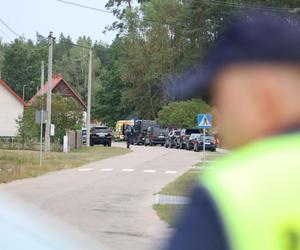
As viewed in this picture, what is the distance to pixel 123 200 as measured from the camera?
16297 millimetres

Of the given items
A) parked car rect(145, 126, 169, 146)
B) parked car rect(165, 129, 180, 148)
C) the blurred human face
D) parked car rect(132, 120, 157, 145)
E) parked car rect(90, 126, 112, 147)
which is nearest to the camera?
the blurred human face

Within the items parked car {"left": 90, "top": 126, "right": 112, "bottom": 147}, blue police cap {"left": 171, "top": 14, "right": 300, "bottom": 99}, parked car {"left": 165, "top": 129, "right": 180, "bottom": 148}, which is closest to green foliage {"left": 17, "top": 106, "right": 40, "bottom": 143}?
parked car {"left": 90, "top": 126, "right": 112, "bottom": 147}

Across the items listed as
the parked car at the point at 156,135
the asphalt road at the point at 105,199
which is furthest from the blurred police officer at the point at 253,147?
the parked car at the point at 156,135

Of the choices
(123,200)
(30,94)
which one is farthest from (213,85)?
(30,94)

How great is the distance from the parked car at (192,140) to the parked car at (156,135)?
10.5m

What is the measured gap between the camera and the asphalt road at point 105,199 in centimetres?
1108

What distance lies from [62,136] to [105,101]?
56439mm

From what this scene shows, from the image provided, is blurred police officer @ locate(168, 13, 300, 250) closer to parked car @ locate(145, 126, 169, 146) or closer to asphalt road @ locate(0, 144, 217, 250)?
asphalt road @ locate(0, 144, 217, 250)

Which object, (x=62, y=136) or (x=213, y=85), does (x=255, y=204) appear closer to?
(x=213, y=85)

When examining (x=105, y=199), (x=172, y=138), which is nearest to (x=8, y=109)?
(x=172, y=138)

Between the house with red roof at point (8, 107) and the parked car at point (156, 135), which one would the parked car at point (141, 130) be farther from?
the house with red roof at point (8, 107)

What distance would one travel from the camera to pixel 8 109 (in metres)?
65.2

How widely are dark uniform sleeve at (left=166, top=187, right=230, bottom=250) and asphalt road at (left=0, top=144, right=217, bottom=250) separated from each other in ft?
12.1

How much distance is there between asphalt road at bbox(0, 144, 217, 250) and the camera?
36.3 feet
